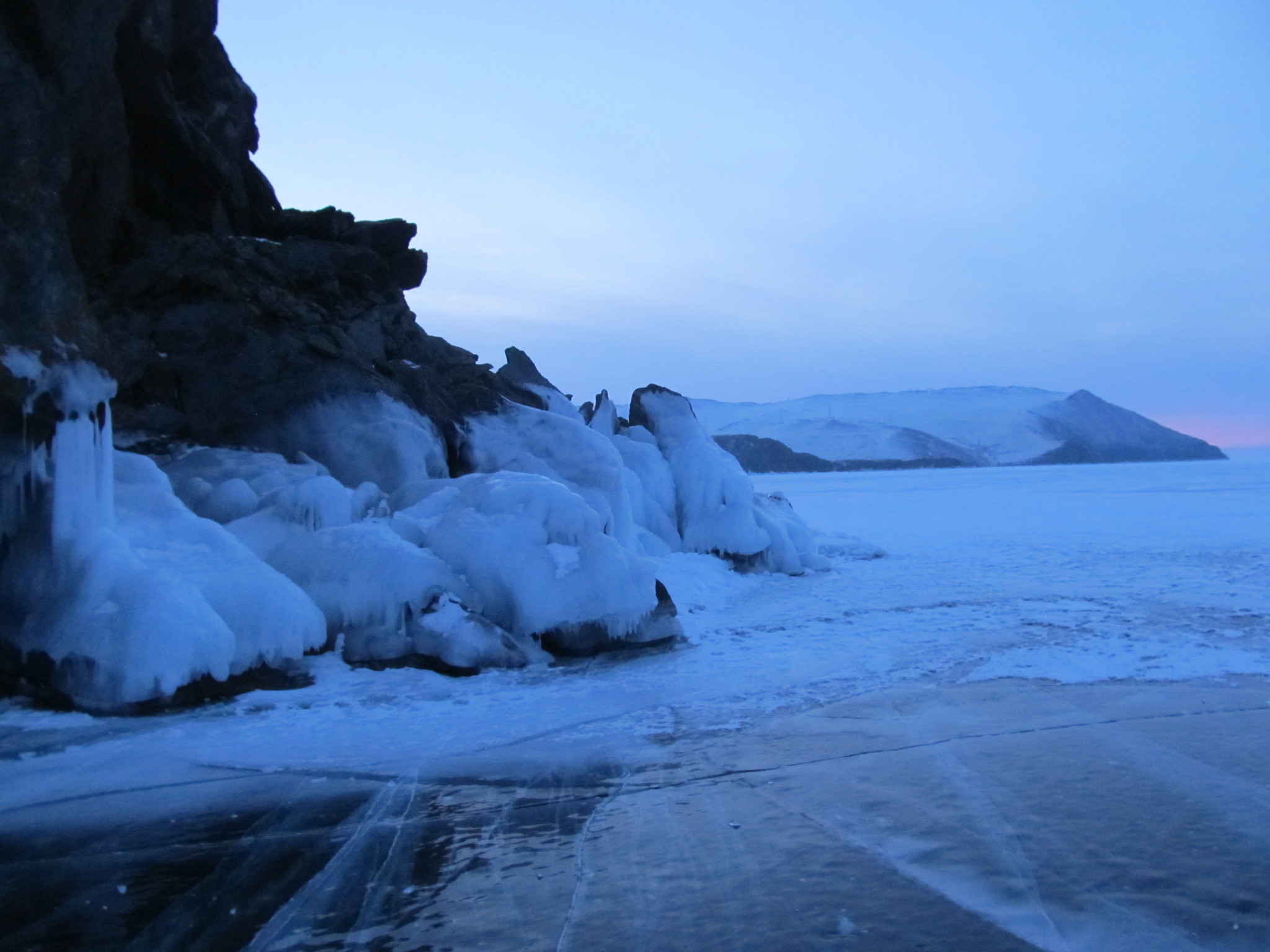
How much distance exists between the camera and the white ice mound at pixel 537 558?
907 cm

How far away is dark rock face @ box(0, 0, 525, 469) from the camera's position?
291 inches

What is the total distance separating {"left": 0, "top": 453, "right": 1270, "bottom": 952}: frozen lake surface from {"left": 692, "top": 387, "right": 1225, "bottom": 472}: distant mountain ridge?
84260mm

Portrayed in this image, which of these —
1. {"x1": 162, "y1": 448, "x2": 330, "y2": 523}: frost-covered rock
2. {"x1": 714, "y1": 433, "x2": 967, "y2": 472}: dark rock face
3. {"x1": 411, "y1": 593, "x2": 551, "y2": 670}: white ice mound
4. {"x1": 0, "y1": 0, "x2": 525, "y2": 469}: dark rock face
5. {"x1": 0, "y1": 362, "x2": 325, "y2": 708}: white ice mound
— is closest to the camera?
{"x1": 0, "y1": 362, "x2": 325, "y2": 708}: white ice mound

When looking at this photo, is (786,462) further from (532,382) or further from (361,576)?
(361,576)

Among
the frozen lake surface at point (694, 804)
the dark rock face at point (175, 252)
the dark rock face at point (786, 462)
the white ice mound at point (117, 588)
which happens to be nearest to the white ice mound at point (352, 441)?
the dark rock face at point (175, 252)

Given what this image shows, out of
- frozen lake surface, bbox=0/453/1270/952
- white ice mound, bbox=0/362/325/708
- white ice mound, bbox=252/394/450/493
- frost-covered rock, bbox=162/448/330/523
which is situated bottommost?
frozen lake surface, bbox=0/453/1270/952

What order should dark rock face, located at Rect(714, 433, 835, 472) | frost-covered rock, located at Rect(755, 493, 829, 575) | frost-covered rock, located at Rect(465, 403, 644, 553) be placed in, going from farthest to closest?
dark rock face, located at Rect(714, 433, 835, 472) → frost-covered rock, located at Rect(755, 493, 829, 575) → frost-covered rock, located at Rect(465, 403, 644, 553)

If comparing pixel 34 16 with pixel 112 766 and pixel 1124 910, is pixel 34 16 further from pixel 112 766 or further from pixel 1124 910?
pixel 1124 910

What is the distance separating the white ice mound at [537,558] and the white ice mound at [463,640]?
30 centimetres

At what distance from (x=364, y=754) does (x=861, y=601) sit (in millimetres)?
7792

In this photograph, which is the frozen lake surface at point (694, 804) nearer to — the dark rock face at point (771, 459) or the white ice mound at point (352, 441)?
the white ice mound at point (352, 441)

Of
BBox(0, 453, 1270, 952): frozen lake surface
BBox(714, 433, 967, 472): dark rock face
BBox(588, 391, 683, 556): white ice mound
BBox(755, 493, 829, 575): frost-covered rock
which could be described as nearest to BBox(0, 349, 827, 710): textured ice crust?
BBox(0, 453, 1270, 952): frozen lake surface

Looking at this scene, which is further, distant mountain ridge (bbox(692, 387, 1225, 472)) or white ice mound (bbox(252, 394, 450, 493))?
distant mountain ridge (bbox(692, 387, 1225, 472))

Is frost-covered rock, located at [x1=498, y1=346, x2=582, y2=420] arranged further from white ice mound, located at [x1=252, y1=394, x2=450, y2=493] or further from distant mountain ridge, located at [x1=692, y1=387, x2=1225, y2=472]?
distant mountain ridge, located at [x1=692, y1=387, x2=1225, y2=472]
